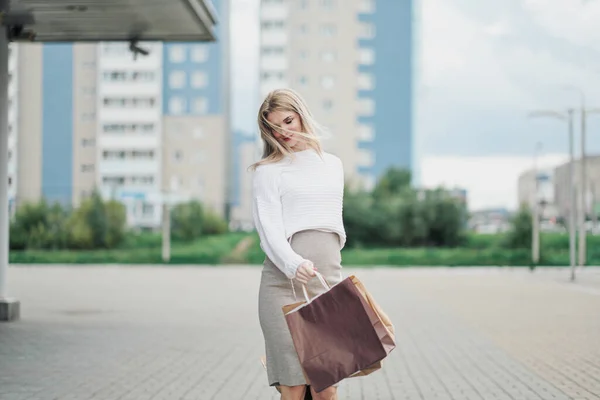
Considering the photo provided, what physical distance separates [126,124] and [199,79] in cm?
751

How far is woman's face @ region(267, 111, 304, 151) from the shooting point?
409 centimetres

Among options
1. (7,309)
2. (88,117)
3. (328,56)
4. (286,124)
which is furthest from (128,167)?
(286,124)

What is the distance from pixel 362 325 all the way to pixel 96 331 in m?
8.59

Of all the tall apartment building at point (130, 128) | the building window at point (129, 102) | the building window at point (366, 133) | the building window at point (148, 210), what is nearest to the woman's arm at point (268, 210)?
the building window at point (366, 133)

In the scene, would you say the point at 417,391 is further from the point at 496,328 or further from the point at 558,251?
the point at 558,251

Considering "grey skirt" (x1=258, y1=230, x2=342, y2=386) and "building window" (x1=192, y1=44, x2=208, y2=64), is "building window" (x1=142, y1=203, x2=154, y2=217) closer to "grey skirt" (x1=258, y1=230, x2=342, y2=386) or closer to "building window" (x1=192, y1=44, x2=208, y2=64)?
"building window" (x1=192, y1=44, x2=208, y2=64)

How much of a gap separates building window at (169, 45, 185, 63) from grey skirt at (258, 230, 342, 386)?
253 feet

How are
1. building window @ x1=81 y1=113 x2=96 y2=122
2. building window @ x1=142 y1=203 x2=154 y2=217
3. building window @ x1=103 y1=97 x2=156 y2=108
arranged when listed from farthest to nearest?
building window @ x1=103 y1=97 x2=156 y2=108 → building window @ x1=142 y1=203 x2=154 y2=217 → building window @ x1=81 y1=113 x2=96 y2=122

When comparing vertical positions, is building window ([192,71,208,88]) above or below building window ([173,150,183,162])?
above

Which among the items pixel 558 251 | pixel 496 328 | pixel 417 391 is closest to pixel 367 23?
pixel 558 251

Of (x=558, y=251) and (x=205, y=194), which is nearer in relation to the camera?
(x=558, y=251)

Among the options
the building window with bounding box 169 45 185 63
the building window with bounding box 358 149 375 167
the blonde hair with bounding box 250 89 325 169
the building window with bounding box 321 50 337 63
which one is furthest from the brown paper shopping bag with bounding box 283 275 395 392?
the building window with bounding box 169 45 185 63

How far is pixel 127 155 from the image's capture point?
76938 millimetres

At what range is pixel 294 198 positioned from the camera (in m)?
4.06
